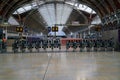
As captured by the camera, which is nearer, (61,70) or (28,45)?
(61,70)

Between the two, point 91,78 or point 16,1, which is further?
point 16,1

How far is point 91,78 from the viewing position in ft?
29.1

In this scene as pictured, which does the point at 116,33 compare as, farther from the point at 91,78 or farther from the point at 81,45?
the point at 91,78

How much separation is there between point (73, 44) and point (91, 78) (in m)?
19.3

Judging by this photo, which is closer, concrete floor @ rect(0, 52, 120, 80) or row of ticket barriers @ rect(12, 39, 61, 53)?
concrete floor @ rect(0, 52, 120, 80)

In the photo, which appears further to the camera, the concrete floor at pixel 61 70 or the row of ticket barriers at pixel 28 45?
the row of ticket barriers at pixel 28 45

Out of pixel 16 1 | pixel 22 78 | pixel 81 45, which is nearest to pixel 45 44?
pixel 81 45

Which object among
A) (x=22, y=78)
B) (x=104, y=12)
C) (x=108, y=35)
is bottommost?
(x=22, y=78)

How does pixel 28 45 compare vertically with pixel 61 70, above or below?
above

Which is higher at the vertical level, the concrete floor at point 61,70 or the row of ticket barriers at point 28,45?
the row of ticket barriers at point 28,45

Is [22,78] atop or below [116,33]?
below

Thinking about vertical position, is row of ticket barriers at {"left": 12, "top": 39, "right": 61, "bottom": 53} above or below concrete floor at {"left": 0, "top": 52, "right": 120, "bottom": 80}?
A: above

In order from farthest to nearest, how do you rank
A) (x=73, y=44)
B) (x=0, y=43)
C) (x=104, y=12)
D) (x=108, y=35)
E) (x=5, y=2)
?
1. (x=104, y=12)
2. (x=5, y=2)
3. (x=108, y=35)
4. (x=73, y=44)
5. (x=0, y=43)

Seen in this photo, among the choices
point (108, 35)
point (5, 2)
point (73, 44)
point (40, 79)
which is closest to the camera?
point (40, 79)
